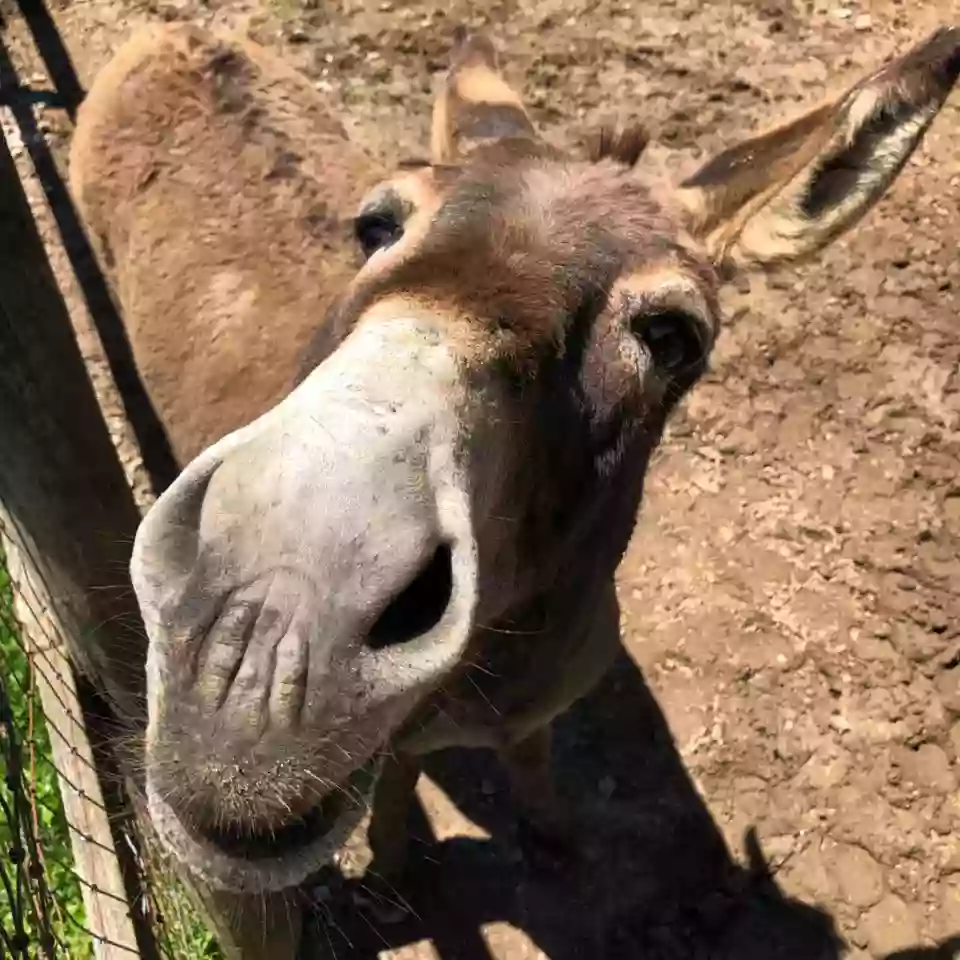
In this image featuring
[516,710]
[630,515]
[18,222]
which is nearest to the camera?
[18,222]

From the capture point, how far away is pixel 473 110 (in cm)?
297

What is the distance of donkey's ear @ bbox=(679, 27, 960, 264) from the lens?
235 centimetres

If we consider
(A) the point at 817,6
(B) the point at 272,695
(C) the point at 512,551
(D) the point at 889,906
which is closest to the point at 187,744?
(B) the point at 272,695

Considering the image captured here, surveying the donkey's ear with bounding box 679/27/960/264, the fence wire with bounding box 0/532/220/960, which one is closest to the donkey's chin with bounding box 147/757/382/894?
the fence wire with bounding box 0/532/220/960

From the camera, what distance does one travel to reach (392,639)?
1763mm

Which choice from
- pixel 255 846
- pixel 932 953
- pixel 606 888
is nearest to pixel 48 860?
pixel 606 888

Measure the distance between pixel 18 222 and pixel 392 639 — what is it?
121 centimetres

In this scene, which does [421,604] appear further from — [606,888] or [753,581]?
[753,581]

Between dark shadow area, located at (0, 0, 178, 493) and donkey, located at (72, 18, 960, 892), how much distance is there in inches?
41.4

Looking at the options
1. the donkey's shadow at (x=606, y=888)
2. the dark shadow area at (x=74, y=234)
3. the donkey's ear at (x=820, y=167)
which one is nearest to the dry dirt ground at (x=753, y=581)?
the donkey's shadow at (x=606, y=888)

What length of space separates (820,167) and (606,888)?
2825mm

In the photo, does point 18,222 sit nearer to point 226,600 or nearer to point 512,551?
point 226,600

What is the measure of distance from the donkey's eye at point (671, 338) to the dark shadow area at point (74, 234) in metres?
3.01

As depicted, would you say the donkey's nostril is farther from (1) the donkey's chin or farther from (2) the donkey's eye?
(2) the donkey's eye
